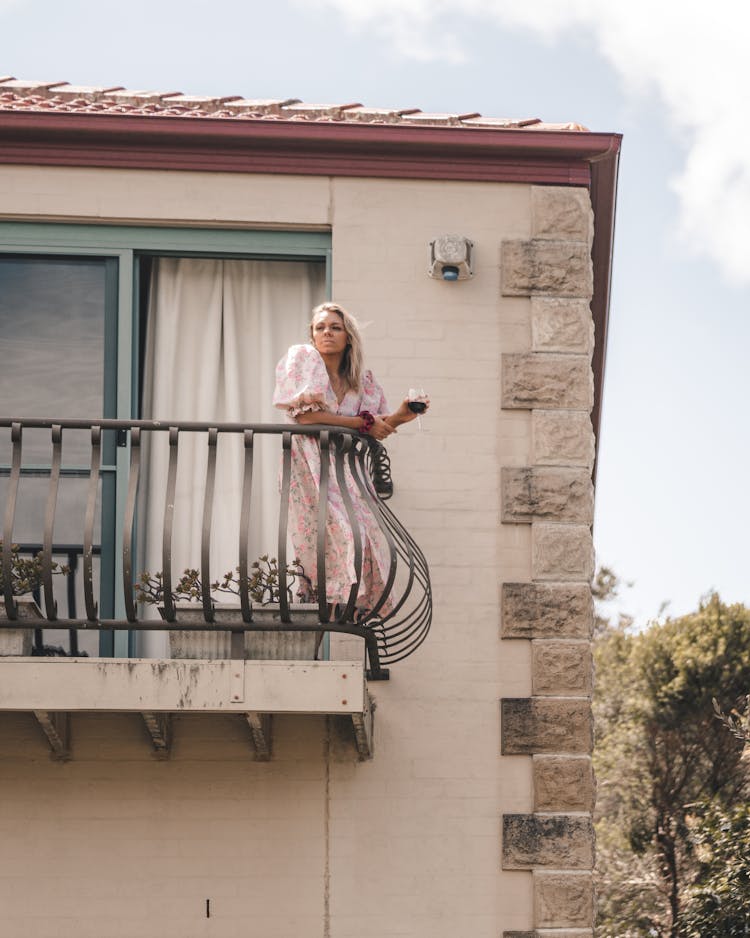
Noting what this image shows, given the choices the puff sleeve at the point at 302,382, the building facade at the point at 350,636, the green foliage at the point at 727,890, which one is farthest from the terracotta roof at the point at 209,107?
the green foliage at the point at 727,890

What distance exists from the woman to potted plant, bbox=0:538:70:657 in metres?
1.16

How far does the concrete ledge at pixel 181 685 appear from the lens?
651 centimetres

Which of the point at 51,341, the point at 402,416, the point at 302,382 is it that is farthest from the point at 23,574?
the point at 402,416

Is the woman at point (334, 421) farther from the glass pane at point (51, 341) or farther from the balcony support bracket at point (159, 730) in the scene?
the glass pane at point (51, 341)

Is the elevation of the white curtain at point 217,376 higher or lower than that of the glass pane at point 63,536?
higher

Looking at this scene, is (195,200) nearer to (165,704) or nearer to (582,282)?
(582,282)

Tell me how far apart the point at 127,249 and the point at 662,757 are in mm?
12187

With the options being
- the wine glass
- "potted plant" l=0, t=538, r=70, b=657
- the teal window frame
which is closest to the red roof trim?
the teal window frame

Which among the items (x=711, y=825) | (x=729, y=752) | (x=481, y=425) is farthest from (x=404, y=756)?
(x=729, y=752)

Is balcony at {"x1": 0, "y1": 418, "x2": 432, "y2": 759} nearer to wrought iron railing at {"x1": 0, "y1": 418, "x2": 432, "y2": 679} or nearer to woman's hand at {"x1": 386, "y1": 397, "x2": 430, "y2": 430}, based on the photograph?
wrought iron railing at {"x1": 0, "y1": 418, "x2": 432, "y2": 679}

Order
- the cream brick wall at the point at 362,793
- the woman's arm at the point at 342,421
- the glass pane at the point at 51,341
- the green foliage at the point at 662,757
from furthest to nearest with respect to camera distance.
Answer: the green foliage at the point at 662,757 → the glass pane at the point at 51,341 → the cream brick wall at the point at 362,793 → the woman's arm at the point at 342,421

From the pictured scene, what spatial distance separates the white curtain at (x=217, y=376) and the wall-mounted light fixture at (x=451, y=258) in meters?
0.67

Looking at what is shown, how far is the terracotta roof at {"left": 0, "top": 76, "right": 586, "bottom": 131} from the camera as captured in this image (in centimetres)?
845

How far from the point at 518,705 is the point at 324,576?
1394 millimetres
